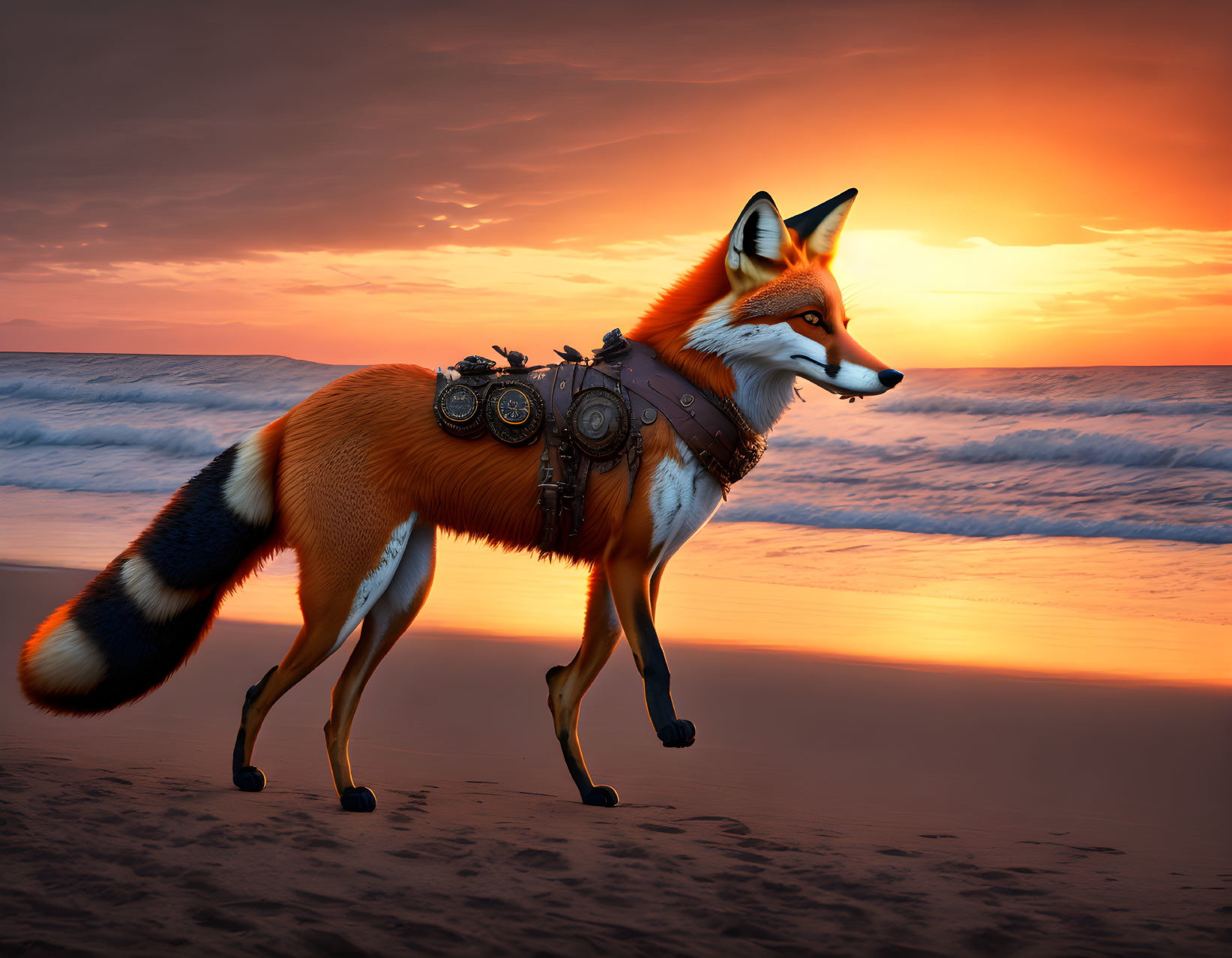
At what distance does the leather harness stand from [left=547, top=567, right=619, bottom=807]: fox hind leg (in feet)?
1.04

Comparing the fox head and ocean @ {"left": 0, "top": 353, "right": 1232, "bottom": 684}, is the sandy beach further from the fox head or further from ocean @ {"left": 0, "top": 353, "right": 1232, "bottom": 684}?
the fox head

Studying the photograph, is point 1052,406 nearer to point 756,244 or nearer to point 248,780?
point 756,244

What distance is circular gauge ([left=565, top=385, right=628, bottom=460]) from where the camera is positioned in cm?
418

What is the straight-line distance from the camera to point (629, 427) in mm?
4207

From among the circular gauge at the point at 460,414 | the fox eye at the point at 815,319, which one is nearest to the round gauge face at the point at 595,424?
the circular gauge at the point at 460,414

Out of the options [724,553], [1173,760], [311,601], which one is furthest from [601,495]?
[724,553]

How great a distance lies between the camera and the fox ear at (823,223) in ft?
14.3

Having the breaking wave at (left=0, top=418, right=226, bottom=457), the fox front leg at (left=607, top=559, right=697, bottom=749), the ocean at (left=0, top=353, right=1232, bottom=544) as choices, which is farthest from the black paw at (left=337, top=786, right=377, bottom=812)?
the breaking wave at (left=0, top=418, right=226, bottom=457)

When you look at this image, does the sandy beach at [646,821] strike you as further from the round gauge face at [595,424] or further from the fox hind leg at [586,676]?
the round gauge face at [595,424]

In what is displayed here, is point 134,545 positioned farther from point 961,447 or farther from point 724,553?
point 961,447

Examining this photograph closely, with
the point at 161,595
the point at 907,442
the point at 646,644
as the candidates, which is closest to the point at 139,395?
the point at 907,442

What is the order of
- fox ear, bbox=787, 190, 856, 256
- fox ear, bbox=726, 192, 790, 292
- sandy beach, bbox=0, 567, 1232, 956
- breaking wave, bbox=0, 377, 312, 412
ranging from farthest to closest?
breaking wave, bbox=0, 377, 312, 412 < fox ear, bbox=787, 190, 856, 256 < fox ear, bbox=726, 192, 790, 292 < sandy beach, bbox=0, 567, 1232, 956

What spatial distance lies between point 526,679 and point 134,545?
268 cm

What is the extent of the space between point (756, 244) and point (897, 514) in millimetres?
10210
